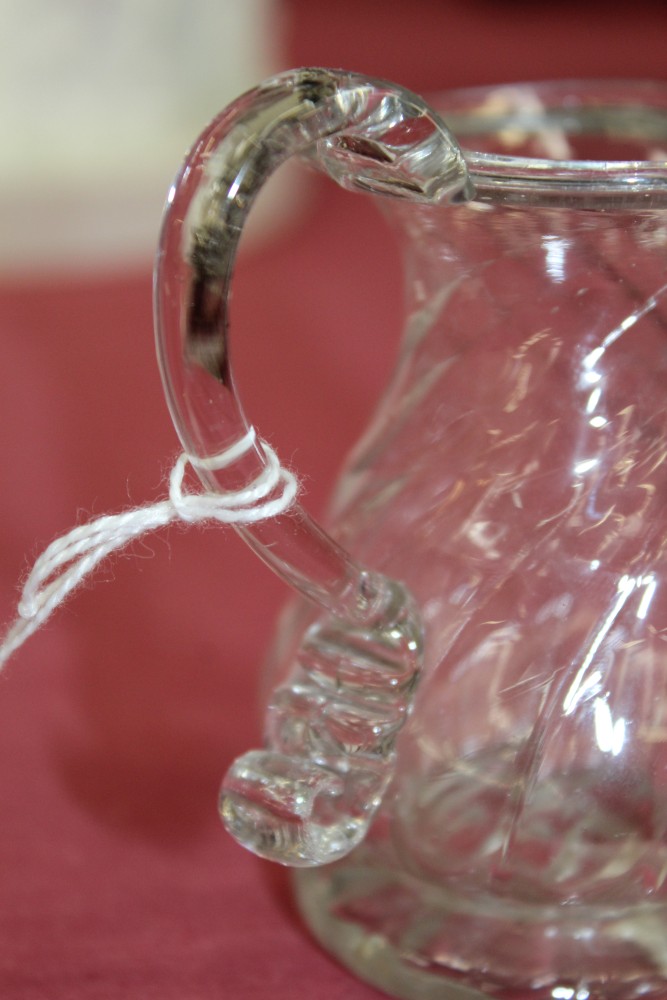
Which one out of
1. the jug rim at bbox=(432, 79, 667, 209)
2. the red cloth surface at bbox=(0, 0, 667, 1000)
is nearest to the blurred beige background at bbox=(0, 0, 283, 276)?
the red cloth surface at bbox=(0, 0, 667, 1000)

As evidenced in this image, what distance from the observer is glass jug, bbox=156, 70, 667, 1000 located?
20cm

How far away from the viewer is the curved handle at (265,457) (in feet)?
0.64

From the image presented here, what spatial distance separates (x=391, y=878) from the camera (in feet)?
0.82

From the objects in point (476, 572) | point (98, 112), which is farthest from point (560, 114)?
point (98, 112)

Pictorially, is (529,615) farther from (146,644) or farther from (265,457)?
(146,644)

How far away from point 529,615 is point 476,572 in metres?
0.01

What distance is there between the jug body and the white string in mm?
44

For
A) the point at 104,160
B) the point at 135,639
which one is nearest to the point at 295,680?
the point at 135,639

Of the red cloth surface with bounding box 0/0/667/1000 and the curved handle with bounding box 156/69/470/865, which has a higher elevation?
the curved handle with bounding box 156/69/470/865

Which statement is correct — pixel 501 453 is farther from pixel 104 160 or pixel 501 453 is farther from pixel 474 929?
pixel 104 160

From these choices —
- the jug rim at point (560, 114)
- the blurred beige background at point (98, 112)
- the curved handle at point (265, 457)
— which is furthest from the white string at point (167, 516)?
the blurred beige background at point (98, 112)

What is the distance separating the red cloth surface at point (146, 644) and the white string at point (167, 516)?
2 cm

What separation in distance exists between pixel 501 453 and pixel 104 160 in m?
0.56

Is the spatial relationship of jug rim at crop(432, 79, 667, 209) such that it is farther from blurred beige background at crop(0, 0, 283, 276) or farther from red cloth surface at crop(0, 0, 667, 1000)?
blurred beige background at crop(0, 0, 283, 276)
